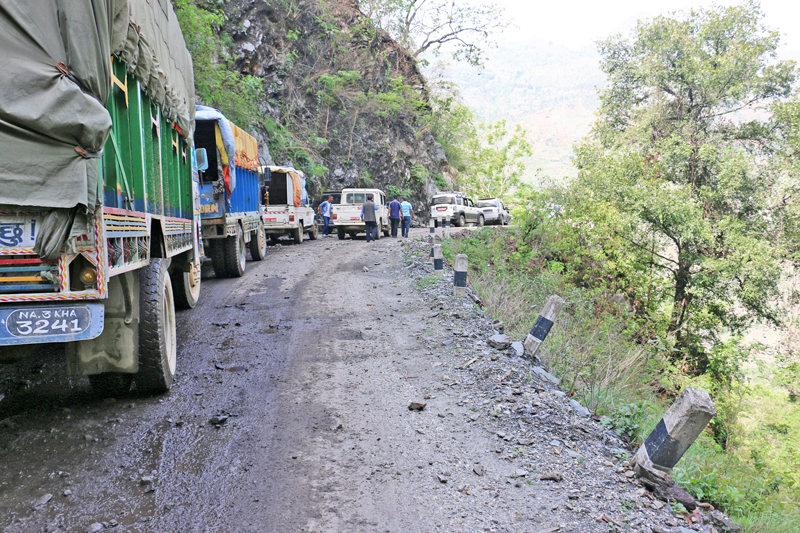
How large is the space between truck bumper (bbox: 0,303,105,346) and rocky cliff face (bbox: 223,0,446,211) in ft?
69.9

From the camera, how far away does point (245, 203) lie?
12.6 m

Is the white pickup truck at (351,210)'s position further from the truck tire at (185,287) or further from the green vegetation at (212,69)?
the truck tire at (185,287)

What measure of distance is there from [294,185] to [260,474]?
15.8 meters

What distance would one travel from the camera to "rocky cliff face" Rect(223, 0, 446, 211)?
26.5 m

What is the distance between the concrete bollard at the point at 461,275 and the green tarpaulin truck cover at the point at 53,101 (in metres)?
6.08

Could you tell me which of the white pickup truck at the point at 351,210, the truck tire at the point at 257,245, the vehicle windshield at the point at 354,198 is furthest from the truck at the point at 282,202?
the truck tire at the point at 257,245

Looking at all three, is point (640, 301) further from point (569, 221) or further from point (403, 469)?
→ point (403, 469)

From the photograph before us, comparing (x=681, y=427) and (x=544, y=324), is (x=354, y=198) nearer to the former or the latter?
(x=544, y=324)

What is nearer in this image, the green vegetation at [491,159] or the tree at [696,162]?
the tree at [696,162]

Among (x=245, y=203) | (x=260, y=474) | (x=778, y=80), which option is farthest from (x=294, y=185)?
(x=778, y=80)

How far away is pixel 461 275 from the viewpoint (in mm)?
8719

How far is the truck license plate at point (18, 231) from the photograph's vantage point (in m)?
3.05

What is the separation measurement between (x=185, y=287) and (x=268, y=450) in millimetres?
4787

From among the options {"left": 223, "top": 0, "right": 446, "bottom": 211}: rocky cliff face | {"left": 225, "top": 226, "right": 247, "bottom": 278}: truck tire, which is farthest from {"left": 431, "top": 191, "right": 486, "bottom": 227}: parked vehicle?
{"left": 225, "top": 226, "right": 247, "bottom": 278}: truck tire
